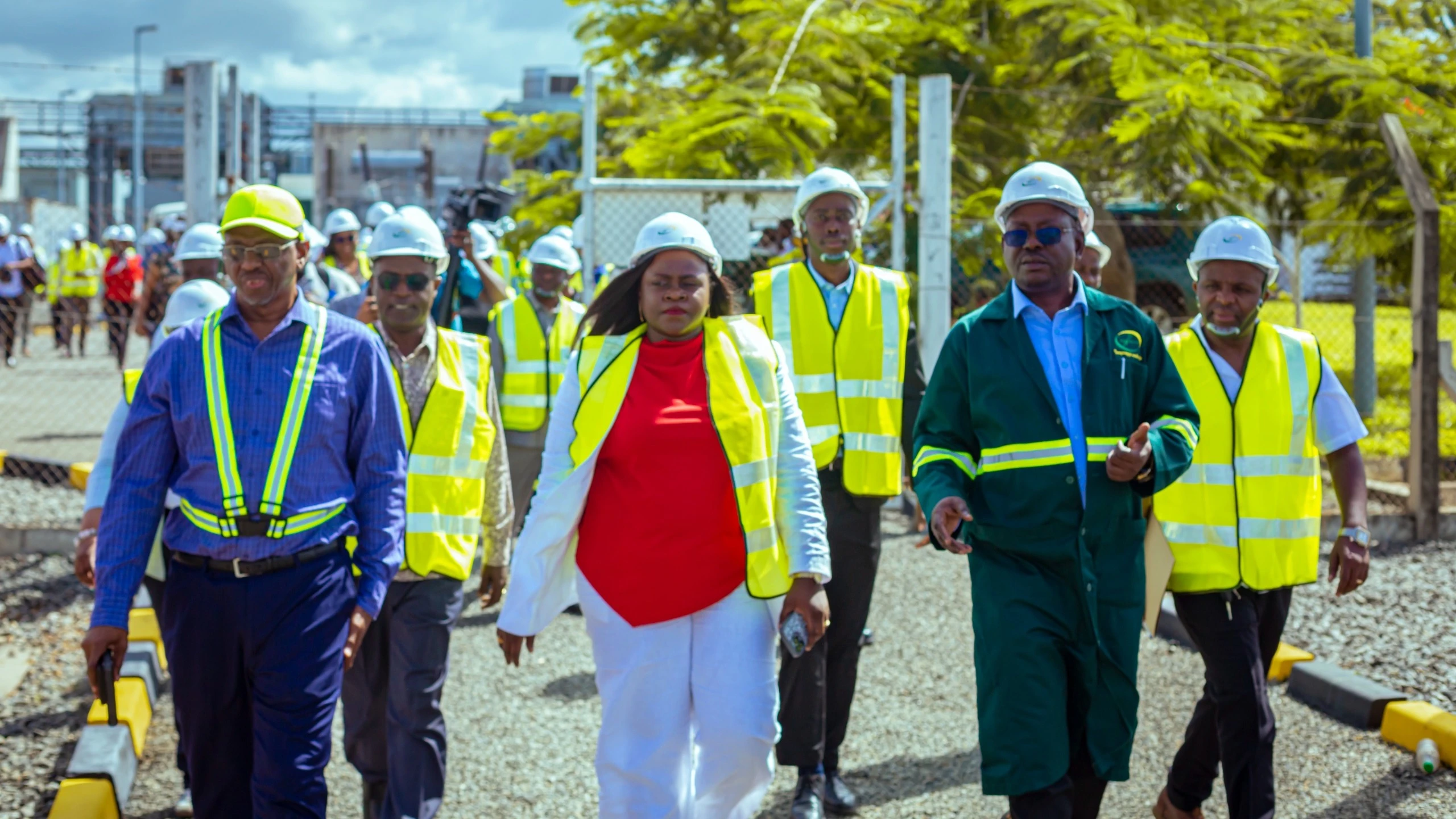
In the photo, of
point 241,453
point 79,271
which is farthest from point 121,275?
point 241,453

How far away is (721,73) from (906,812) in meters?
8.46

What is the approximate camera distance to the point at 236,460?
383 cm

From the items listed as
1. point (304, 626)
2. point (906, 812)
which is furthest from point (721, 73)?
point (304, 626)

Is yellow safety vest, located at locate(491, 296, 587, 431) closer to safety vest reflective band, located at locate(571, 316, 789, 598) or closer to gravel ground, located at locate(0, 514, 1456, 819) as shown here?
gravel ground, located at locate(0, 514, 1456, 819)

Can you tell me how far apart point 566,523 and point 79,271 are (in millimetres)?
22240

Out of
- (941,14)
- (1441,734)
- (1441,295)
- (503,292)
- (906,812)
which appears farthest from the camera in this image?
(941,14)

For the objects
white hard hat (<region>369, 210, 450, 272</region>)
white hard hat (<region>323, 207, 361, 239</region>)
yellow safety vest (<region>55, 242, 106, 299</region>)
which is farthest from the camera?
yellow safety vest (<region>55, 242, 106, 299</region>)

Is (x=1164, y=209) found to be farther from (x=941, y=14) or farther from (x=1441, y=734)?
(x=1441, y=734)

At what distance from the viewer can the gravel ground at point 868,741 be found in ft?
17.4

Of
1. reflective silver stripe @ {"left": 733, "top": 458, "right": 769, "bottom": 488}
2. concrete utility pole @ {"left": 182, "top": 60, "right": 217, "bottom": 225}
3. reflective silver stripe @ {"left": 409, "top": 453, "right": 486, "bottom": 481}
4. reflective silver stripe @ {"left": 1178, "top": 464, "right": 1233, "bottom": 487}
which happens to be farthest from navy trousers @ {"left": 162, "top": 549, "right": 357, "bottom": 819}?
concrete utility pole @ {"left": 182, "top": 60, "right": 217, "bottom": 225}

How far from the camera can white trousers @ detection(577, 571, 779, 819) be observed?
405 centimetres

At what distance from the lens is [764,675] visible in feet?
13.5

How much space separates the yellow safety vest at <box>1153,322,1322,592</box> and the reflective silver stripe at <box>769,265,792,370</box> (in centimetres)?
147

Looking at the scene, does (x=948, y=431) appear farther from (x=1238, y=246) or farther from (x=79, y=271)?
(x=79, y=271)
